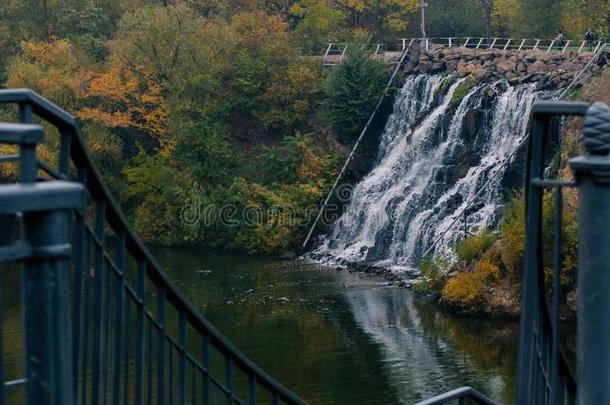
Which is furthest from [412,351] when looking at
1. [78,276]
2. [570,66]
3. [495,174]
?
[78,276]

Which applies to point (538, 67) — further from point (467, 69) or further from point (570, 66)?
point (467, 69)

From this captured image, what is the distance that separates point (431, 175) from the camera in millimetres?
28375

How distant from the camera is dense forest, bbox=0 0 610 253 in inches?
1194

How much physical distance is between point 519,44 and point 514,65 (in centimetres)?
791

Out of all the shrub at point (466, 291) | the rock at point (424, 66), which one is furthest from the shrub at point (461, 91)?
the shrub at point (466, 291)

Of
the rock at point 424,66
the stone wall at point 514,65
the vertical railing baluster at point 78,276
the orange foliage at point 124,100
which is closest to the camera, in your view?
the vertical railing baluster at point 78,276

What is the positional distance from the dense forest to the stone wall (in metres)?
1.83

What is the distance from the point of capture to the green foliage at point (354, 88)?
30.8 metres

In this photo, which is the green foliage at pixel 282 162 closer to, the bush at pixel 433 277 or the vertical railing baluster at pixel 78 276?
the bush at pixel 433 277

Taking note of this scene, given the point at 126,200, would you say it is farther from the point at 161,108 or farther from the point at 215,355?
the point at 215,355

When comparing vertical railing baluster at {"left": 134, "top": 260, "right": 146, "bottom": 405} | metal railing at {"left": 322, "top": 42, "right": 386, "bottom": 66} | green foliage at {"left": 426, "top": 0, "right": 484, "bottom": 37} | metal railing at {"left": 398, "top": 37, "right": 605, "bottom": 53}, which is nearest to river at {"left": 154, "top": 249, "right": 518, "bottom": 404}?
metal railing at {"left": 322, "top": 42, "right": 386, "bottom": 66}

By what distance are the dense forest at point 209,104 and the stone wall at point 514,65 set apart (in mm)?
1828

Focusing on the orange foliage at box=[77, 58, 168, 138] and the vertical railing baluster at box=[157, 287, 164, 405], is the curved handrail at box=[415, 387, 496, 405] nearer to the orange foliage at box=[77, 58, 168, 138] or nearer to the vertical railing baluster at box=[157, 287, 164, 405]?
the vertical railing baluster at box=[157, 287, 164, 405]

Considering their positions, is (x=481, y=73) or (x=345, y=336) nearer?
(x=345, y=336)
